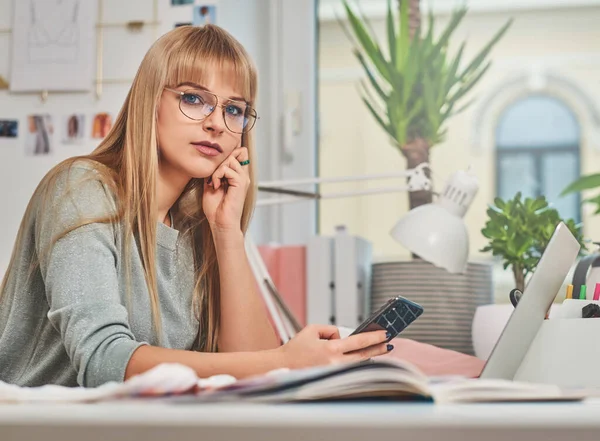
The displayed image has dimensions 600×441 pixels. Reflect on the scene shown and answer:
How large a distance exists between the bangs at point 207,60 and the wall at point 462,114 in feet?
3.45

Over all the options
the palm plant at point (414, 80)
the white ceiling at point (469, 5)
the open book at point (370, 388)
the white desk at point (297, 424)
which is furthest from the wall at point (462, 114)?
the white desk at point (297, 424)

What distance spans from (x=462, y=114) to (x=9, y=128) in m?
1.25

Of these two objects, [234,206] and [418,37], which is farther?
[418,37]

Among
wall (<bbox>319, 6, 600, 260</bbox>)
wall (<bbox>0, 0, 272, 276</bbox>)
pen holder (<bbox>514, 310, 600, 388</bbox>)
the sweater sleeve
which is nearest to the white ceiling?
wall (<bbox>319, 6, 600, 260</bbox>)

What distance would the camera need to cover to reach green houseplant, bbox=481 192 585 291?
58.9 inches

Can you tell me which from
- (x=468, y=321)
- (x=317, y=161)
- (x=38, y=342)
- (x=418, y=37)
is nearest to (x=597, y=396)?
(x=38, y=342)

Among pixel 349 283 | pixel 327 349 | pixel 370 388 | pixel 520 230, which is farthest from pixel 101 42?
pixel 370 388

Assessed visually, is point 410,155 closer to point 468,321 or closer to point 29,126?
point 468,321

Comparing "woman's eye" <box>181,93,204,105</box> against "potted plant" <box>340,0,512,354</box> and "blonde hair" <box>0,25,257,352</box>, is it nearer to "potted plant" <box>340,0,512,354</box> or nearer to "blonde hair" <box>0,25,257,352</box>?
"blonde hair" <box>0,25,257,352</box>

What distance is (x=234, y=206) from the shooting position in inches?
49.5

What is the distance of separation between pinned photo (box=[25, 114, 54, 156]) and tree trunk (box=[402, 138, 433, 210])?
0.92 metres

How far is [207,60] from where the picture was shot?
1.17 meters

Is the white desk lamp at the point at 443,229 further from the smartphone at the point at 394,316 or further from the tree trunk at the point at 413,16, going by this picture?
the tree trunk at the point at 413,16

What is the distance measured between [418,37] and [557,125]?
61cm
